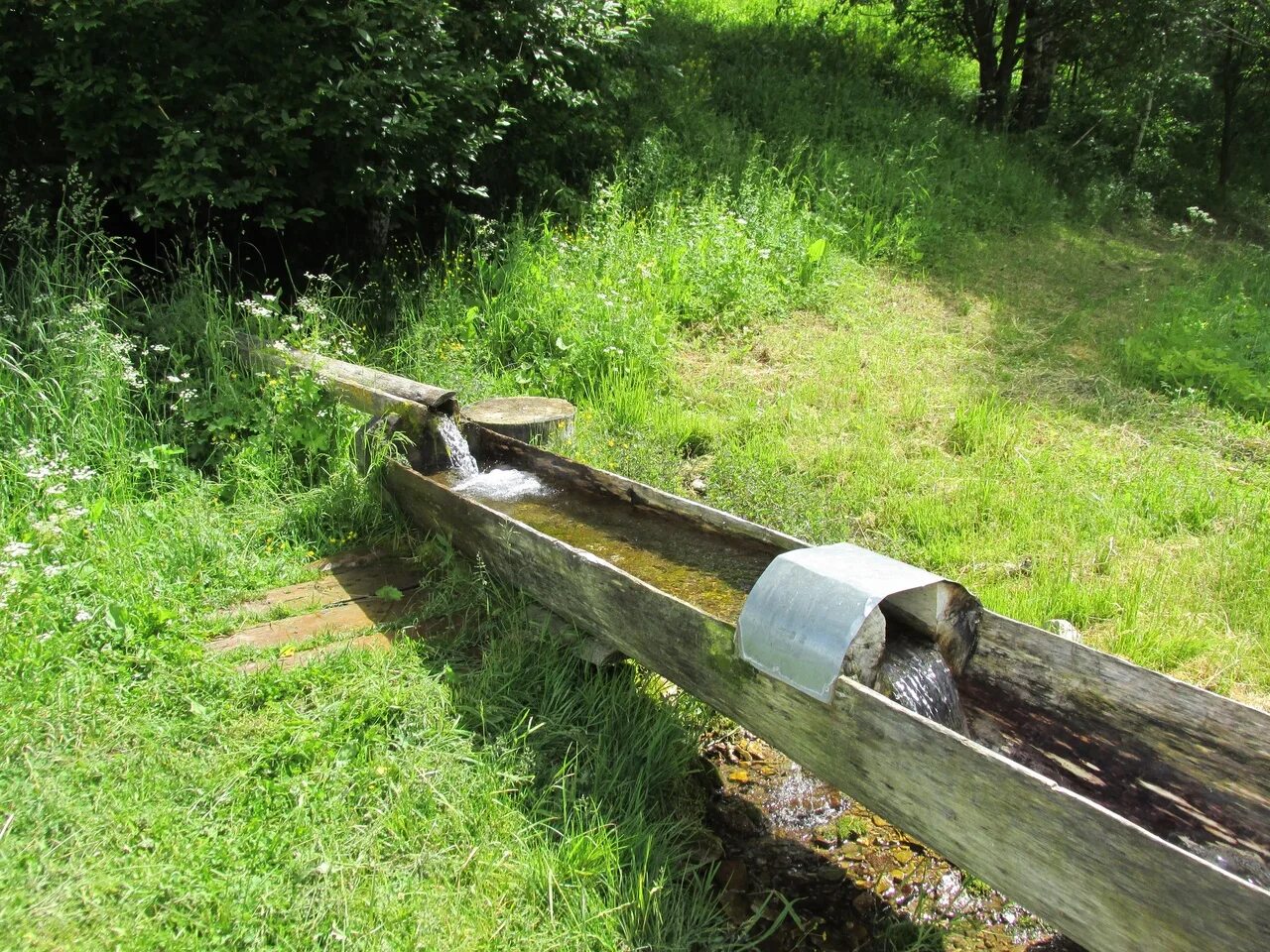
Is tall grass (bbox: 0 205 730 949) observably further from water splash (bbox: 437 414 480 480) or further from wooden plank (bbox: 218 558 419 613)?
water splash (bbox: 437 414 480 480)

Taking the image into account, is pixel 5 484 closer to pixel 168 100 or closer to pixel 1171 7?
pixel 168 100

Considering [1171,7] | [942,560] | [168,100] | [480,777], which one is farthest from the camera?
[1171,7]

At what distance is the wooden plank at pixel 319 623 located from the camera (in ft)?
12.1

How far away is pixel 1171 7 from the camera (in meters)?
10.6

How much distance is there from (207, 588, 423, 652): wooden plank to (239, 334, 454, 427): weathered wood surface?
3.39 ft

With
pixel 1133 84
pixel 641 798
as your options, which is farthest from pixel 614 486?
pixel 1133 84

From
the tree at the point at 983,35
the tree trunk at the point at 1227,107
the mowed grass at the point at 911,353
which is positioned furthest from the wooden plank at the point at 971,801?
the tree trunk at the point at 1227,107

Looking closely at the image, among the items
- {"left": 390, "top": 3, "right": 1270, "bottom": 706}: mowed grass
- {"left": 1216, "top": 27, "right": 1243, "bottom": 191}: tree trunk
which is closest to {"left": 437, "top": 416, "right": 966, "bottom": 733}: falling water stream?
{"left": 390, "top": 3, "right": 1270, "bottom": 706}: mowed grass

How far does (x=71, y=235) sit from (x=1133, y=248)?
9680 millimetres

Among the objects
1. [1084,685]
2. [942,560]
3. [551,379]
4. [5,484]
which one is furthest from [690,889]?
[551,379]

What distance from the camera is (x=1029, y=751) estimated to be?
276cm

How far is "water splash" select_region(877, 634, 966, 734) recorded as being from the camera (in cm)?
270

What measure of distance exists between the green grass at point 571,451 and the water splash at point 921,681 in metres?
0.83

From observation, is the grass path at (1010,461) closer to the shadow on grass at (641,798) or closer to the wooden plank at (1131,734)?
the wooden plank at (1131,734)
